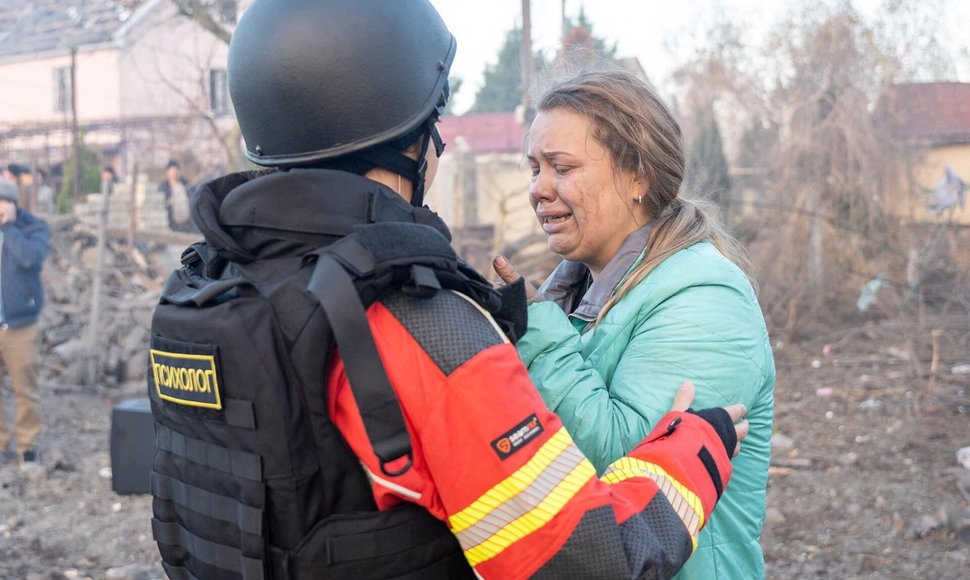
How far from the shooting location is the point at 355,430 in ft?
4.67

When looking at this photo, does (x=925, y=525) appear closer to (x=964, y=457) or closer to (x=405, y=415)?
(x=964, y=457)

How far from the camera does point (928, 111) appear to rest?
40.4ft

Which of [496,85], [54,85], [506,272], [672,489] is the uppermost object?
[506,272]

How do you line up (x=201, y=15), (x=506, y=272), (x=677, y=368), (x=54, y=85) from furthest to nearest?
(x=54, y=85) < (x=201, y=15) < (x=506, y=272) < (x=677, y=368)

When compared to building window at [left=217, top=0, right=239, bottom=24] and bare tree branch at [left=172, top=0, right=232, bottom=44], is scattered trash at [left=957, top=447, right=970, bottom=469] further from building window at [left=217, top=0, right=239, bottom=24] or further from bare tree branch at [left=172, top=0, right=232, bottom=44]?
building window at [left=217, top=0, right=239, bottom=24]

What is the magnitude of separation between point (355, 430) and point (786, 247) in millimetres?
11265

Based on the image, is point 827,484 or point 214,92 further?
point 214,92

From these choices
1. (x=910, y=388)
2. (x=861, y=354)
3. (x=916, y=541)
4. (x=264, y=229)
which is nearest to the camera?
(x=264, y=229)

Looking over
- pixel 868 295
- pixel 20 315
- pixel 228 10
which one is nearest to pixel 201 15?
pixel 228 10

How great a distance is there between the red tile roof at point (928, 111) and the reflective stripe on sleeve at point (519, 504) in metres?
12.2

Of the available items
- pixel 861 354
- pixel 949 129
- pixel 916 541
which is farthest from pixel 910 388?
pixel 949 129

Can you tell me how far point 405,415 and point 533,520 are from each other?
0.25 metres

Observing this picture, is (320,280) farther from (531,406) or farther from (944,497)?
(944,497)

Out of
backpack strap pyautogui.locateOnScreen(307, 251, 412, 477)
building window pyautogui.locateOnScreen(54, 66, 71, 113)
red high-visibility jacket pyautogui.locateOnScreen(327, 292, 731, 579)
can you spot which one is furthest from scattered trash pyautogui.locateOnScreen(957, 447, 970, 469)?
building window pyautogui.locateOnScreen(54, 66, 71, 113)
